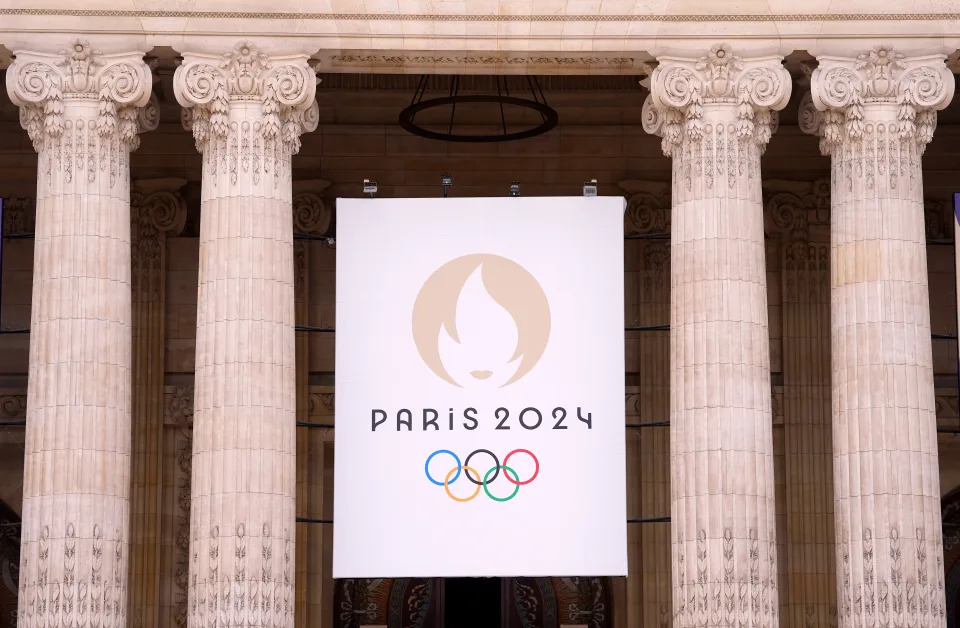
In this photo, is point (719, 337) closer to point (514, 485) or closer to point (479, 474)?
point (514, 485)

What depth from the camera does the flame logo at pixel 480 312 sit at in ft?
91.5

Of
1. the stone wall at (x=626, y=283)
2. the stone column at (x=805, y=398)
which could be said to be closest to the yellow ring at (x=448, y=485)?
the stone wall at (x=626, y=283)

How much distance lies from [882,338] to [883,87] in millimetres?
3570

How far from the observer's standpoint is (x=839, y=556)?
26.7m

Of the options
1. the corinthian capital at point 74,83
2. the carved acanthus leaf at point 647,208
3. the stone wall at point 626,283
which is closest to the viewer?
the corinthian capital at point 74,83

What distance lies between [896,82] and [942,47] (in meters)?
0.85

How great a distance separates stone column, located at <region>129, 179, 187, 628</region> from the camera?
3300 centimetres

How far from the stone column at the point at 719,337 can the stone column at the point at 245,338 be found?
5.34 m

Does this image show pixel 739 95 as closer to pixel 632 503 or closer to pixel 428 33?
pixel 428 33

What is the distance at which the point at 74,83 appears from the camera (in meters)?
27.2

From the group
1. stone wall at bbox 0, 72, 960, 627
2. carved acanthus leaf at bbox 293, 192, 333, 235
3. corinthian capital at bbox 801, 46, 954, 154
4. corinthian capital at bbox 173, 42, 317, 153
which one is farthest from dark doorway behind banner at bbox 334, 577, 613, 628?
corinthian capital at bbox 801, 46, 954, 154

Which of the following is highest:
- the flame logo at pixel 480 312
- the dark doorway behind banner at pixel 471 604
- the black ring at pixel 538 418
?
the flame logo at pixel 480 312

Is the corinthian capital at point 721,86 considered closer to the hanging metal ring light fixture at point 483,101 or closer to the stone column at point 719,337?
the stone column at point 719,337

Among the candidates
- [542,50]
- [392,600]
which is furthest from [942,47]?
[392,600]
